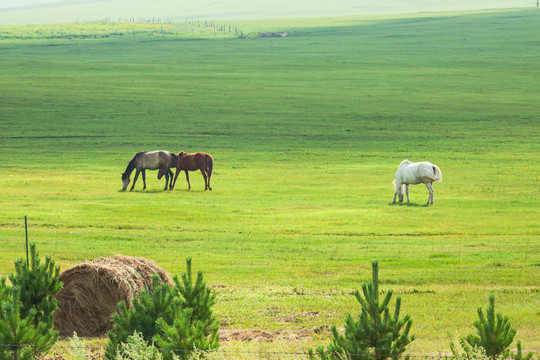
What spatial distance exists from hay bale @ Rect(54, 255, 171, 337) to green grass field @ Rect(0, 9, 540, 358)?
7.03ft

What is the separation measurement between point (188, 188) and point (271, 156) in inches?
525

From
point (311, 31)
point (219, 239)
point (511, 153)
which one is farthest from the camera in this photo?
point (311, 31)

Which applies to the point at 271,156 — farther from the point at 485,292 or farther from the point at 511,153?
the point at 485,292

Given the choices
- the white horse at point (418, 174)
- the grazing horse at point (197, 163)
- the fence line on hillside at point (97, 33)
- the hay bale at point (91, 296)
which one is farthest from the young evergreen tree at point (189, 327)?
the fence line on hillside at point (97, 33)

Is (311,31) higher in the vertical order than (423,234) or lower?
higher

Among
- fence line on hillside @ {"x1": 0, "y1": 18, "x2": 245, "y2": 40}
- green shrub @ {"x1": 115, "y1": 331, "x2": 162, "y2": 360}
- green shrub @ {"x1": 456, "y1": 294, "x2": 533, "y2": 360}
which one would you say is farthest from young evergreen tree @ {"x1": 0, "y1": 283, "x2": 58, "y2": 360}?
fence line on hillside @ {"x1": 0, "y1": 18, "x2": 245, "y2": 40}

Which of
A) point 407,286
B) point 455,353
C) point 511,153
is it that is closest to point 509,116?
point 511,153

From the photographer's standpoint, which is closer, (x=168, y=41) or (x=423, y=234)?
(x=423, y=234)

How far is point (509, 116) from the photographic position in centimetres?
6475

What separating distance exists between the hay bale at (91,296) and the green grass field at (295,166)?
2143mm

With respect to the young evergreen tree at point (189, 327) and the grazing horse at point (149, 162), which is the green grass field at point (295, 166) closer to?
the grazing horse at point (149, 162)

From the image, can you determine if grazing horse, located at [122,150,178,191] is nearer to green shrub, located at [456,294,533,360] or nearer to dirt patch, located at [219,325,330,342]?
dirt patch, located at [219,325,330,342]

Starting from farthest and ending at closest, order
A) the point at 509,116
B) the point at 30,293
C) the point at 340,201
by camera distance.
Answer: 1. the point at 509,116
2. the point at 340,201
3. the point at 30,293

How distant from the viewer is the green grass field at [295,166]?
56.9 ft
